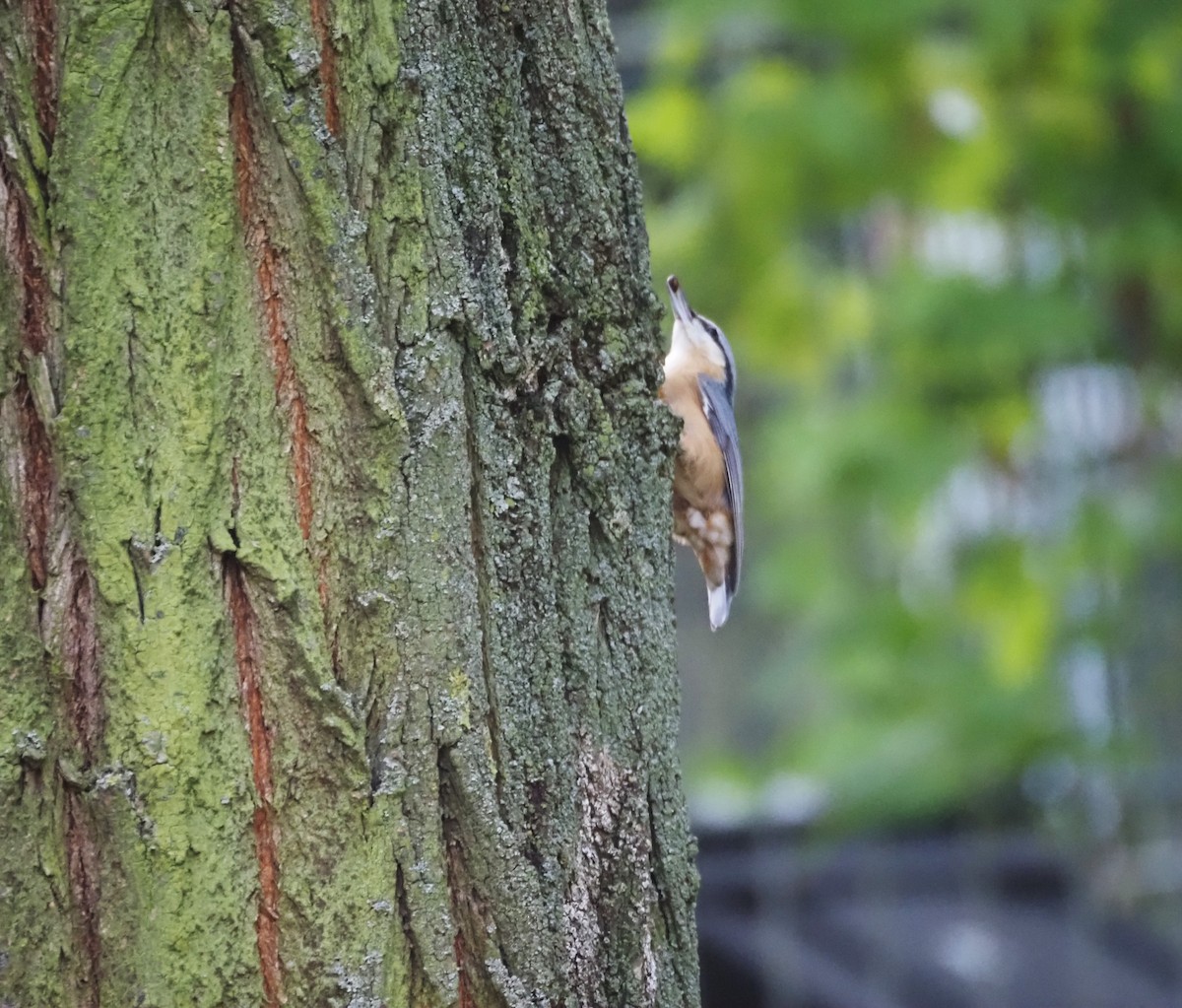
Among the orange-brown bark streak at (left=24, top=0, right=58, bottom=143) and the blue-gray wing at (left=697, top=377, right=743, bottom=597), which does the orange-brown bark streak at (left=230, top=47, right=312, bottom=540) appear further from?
the blue-gray wing at (left=697, top=377, right=743, bottom=597)

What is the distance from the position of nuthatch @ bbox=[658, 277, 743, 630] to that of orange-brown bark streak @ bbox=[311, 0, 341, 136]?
138 cm

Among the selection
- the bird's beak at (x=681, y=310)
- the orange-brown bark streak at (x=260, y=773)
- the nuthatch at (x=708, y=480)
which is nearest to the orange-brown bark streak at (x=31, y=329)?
the orange-brown bark streak at (x=260, y=773)

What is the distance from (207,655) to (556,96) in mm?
591

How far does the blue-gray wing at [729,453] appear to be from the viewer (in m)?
2.62

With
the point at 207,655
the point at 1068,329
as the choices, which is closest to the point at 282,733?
the point at 207,655

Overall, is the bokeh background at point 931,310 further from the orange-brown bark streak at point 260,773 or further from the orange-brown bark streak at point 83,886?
the orange-brown bark streak at point 83,886

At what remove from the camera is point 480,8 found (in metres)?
1.25

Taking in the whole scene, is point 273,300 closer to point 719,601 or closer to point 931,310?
point 719,601

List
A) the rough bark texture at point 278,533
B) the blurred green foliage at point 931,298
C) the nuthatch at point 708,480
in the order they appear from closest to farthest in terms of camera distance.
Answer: the rough bark texture at point 278,533
the nuthatch at point 708,480
the blurred green foliage at point 931,298

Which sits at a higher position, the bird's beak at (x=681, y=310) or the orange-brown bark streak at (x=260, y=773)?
the bird's beak at (x=681, y=310)

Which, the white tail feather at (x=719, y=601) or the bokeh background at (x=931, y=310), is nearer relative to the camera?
the white tail feather at (x=719, y=601)

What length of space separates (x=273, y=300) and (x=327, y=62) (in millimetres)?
197

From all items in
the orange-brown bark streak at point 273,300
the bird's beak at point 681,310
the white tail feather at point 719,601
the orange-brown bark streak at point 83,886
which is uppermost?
the bird's beak at point 681,310

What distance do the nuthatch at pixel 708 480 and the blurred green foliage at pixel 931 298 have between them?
3.23 feet
